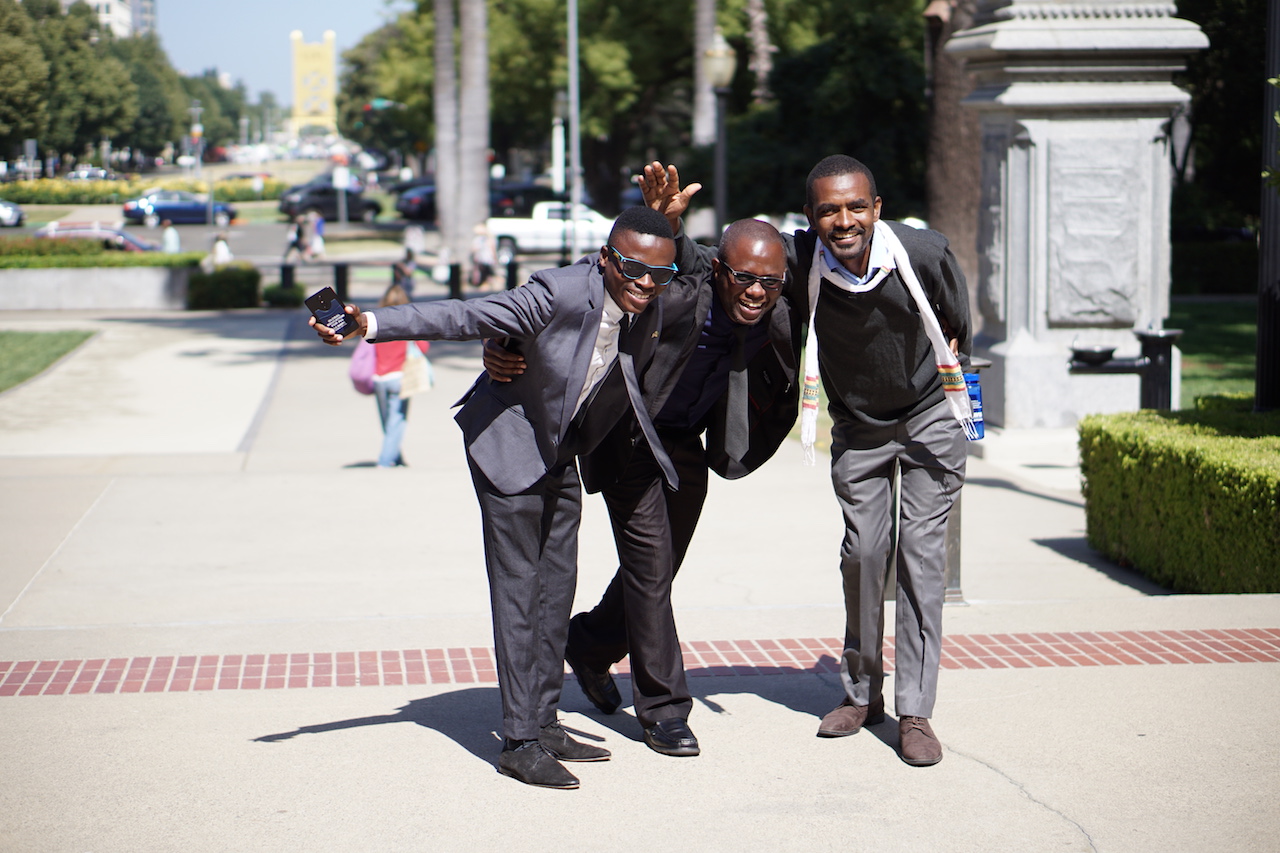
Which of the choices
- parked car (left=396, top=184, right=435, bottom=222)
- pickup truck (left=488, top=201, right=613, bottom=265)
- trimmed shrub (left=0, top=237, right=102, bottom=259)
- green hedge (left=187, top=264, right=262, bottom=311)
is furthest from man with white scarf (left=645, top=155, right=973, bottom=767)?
parked car (left=396, top=184, right=435, bottom=222)

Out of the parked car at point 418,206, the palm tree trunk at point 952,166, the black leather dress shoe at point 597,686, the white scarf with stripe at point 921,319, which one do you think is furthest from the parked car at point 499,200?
the white scarf with stripe at point 921,319

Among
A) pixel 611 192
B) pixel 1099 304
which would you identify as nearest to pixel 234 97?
pixel 611 192

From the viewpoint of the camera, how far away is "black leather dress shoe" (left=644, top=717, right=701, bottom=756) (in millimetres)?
4215

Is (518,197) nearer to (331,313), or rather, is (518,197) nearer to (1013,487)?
(1013,487)

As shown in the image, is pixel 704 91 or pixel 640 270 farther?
pixel 704 91

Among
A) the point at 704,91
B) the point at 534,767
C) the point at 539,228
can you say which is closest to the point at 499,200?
the point at 539,228

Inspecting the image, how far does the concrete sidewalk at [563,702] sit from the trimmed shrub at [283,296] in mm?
16839

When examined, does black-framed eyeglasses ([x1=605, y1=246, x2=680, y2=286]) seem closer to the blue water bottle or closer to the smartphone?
the smartphone

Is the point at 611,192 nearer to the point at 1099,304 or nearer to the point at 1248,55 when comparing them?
the point at 1248,55

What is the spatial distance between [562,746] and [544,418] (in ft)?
3.23

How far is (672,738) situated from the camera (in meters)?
4.24

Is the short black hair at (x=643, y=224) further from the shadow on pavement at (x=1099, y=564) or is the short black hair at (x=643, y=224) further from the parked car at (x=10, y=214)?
the parked car at (x=10, y=214)

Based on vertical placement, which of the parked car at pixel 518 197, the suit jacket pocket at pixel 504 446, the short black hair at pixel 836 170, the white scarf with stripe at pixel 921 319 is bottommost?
the suit jacket pocket at pixel 504 446

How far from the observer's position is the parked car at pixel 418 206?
54.5m
